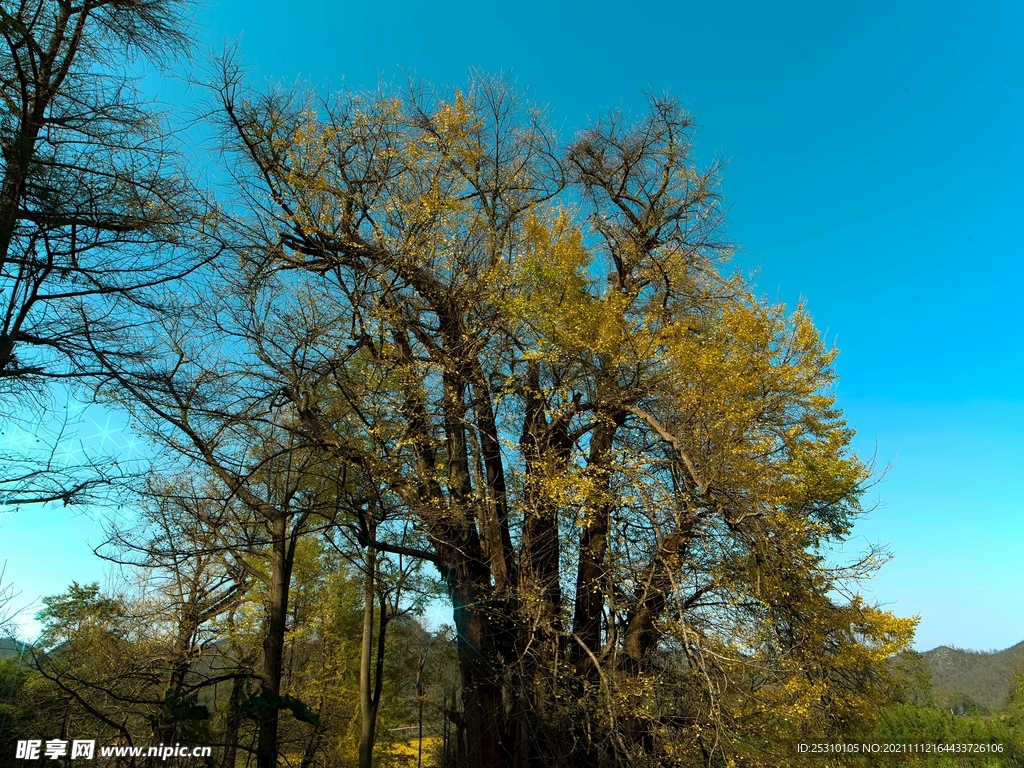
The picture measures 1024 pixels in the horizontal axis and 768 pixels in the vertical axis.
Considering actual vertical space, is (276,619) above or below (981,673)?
above

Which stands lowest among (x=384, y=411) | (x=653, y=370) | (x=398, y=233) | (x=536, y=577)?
(x=536, y=577)

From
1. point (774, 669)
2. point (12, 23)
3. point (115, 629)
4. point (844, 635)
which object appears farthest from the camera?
point (115, 629)

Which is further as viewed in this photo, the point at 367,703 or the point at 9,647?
the point at 367,703

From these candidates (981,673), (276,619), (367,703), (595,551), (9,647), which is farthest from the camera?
(981,673)

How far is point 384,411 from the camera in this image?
7184 mm

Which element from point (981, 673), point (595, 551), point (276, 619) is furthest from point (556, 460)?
point (981, 673)

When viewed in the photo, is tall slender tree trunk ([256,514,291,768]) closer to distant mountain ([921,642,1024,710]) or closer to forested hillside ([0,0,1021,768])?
forested hillside ([0,0,1021,768])

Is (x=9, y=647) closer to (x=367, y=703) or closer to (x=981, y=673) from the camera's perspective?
(x=367, y=703)

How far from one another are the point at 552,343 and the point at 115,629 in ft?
36.1

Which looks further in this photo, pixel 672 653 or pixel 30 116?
pixel 672 653

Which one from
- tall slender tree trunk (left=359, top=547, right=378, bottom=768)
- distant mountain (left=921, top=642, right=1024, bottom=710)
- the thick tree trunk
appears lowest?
distant mountain (left=921, top=642, right=1024, bottom=710)

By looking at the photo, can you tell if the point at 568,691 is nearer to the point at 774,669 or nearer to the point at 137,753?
the point at 774,669

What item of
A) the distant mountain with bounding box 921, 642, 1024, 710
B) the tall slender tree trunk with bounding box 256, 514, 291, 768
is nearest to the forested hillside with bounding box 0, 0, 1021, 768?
the tall slender tree trunk with bounding box 256, 514, 291, 768

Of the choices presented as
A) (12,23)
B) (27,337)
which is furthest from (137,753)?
(12,23)
